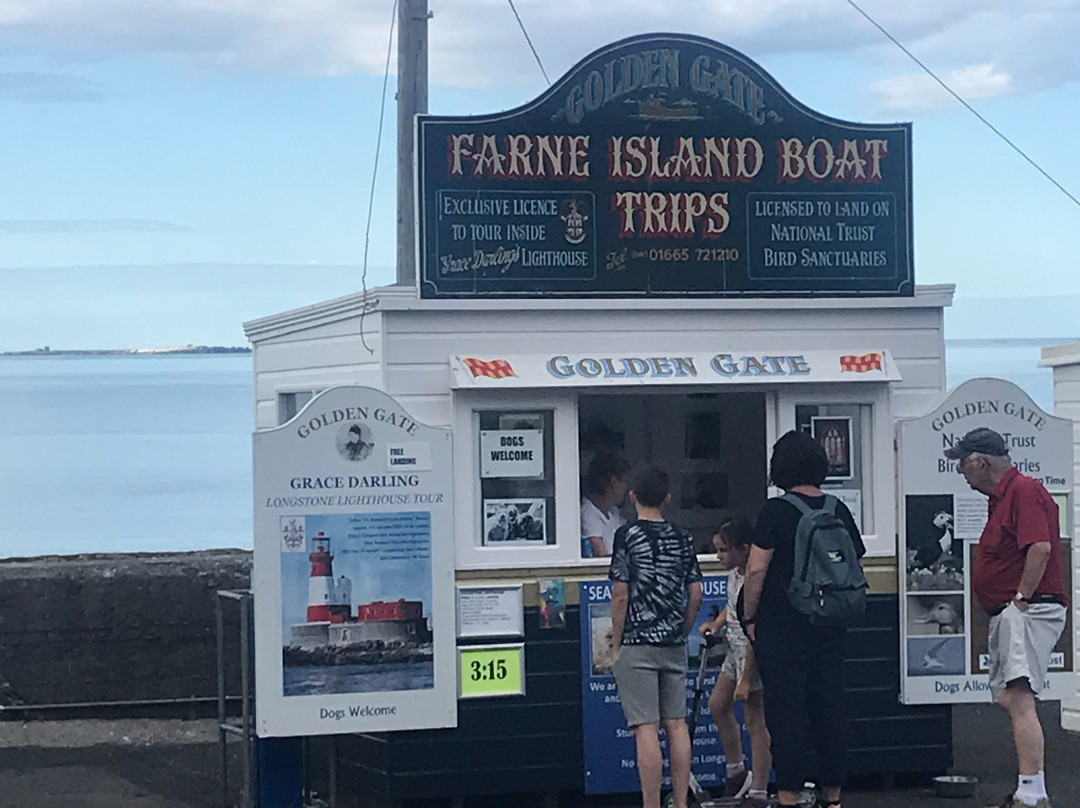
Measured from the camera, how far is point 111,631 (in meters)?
10.6

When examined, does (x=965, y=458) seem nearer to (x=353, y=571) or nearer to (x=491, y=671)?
(x=491, y=671)

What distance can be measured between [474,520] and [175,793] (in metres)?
2.22

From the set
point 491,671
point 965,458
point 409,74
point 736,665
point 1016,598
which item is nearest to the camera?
point 1016,598

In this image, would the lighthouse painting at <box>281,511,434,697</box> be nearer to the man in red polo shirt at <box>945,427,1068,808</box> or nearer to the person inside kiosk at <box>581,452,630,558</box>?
the person inside kiosk at <box>581,452,630,558</box>

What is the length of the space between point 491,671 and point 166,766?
7.95ft

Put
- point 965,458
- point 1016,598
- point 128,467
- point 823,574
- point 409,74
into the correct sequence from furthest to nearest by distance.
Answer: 1. point 128,467
2. point 409,74
3. point 965,458
4. point 1016,598
5. point 823,574

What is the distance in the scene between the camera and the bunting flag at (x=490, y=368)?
815cm

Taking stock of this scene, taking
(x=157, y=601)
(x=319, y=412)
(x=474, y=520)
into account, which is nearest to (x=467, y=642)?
(x=474, y=520)

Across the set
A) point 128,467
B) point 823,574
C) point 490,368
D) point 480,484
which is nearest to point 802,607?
point 823,574

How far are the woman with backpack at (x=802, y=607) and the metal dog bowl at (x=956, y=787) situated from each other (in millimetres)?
1087

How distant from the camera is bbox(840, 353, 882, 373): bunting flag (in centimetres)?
856

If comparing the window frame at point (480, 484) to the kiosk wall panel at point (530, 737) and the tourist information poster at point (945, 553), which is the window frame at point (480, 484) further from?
the tourist information poster at point (945, 553)

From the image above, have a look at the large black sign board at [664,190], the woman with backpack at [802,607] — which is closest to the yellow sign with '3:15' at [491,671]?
the woman with backpack at [802,607]

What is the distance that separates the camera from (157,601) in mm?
10664
